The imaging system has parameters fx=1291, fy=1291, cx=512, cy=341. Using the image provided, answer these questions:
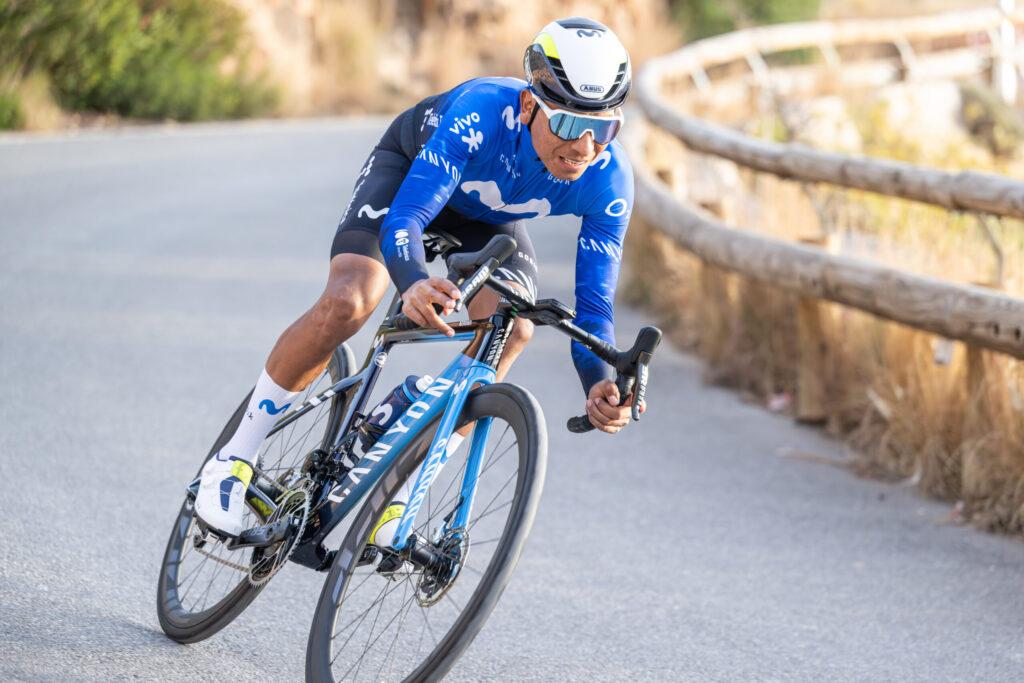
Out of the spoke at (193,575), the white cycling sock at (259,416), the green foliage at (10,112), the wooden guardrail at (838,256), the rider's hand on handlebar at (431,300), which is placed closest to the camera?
the rider's hand on handlebar at (431,300)

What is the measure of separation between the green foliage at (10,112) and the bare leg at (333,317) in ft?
41.8

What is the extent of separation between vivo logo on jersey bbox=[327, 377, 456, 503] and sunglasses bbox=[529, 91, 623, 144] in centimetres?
79

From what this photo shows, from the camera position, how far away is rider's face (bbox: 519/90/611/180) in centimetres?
376

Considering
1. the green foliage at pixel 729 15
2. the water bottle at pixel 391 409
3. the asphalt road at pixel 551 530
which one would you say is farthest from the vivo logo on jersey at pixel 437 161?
the green foliage at pixel 729 15

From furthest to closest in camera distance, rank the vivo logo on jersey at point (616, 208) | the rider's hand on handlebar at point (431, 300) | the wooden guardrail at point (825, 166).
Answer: the wooden guardrail at point (825, 166), the vivo logo on jersey at point (616, 208), the rider's hand on handlebar at point (431, 300)

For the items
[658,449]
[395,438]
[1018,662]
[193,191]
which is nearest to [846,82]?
[193,191]

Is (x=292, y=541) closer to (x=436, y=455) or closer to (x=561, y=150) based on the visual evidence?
(x=436, y=455)

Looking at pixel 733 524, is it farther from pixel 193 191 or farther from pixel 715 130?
pixel 193 191

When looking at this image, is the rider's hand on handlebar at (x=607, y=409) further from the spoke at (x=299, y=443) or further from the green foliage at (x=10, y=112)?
the green foliage at (x=10, y=112)

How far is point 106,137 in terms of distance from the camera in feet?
52.5

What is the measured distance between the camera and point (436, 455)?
3494mm

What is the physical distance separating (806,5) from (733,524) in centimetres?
2769

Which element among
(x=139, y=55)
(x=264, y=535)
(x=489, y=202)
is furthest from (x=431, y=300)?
(x=139, y=55)

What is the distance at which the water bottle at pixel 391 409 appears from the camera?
12.5 feet
